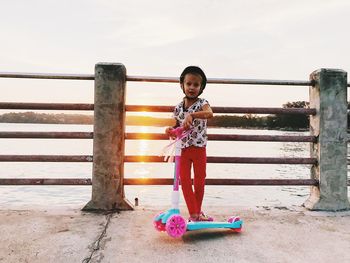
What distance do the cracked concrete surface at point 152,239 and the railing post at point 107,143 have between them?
0.73ft

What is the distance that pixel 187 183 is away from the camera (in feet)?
10.6

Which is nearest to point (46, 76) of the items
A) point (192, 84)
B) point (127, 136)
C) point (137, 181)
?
point (127, 136)

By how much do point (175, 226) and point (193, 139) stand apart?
0.82 meters

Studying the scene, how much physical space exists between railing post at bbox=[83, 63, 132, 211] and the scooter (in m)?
1.06

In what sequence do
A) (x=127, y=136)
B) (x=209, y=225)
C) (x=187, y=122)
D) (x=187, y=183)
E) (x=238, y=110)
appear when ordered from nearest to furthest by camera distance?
1. (x=187, y=122)
2. (x=209, y=225)
3. (x=187, y=183)
4. (x=127, y=136)
5. (x=238, y=110)

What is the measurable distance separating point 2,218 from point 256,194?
23597 mm

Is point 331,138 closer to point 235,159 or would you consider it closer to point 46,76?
point 235,159

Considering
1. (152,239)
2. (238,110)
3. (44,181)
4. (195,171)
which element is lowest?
(152,239)

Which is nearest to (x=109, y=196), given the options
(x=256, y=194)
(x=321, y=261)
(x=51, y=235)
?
(x=51, y=235)

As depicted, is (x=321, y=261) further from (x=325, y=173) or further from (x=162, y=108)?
(x=162, y=108)

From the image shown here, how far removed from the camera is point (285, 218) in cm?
380

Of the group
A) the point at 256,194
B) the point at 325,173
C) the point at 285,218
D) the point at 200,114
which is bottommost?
the point at 256,194

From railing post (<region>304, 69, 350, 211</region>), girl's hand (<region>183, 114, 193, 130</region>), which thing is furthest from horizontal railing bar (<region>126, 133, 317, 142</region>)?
girl's hand (<region>183, 114, 193, 130</region>)

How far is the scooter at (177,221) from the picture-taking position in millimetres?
2930
